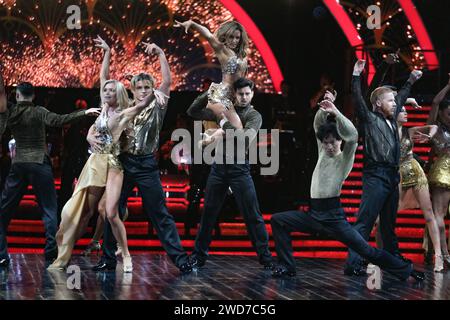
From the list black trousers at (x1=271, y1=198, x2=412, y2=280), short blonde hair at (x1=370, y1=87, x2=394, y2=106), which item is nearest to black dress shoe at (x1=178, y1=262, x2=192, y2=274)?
black trousers at (x1=271, y1=198, x2=412, y2=280)

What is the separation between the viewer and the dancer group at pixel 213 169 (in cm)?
729

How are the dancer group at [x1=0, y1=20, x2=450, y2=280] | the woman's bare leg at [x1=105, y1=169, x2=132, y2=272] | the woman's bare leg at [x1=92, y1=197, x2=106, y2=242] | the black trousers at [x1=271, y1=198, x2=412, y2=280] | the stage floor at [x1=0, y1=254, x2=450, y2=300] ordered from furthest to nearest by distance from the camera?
the woman's bare leg at [x1=92, y1=197, x2=106, y2=242] < the woman's bare leg at [x1=105, y1=169, x2=132, y2=272] < the dancer group at [x1=0, y1=20, x2=450, y2=280] < the black trousers at [x1=271, y1=198, x2=412, y2=280] < the stage floor at [x1=0, y1=254, x2=450, y2=300]

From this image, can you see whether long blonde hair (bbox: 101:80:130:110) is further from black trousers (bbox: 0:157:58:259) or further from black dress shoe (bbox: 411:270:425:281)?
black dress shoe (bbox: 411:270:425:281)

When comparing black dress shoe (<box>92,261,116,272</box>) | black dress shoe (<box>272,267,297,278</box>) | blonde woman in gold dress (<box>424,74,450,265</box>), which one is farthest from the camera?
blonde woman in gold dress (<box>424,74,450,265</box>)

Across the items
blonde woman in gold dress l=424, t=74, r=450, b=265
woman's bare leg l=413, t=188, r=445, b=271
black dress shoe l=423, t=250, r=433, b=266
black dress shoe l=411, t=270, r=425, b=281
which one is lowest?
black dress shoe l=423, t=250, r=433, b=266

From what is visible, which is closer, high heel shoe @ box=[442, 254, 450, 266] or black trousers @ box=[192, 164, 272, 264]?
black trousers @ box=[192, 164, 272, 264]

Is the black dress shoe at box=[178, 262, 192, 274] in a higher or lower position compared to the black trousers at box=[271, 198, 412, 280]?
lower

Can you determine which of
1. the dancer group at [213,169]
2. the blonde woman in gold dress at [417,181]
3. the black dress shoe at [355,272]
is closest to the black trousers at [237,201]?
the dancer group at [213,169]

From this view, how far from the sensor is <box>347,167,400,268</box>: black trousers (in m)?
7.64

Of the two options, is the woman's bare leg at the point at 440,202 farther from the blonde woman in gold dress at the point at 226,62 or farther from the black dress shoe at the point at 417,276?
the blonde woman in gold dress at the point at 226,62

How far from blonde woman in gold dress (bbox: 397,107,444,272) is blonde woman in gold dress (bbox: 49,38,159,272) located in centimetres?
266

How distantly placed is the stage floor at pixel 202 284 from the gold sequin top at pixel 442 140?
54.4 inches

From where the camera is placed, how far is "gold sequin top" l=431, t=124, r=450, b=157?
9125 millimetres
